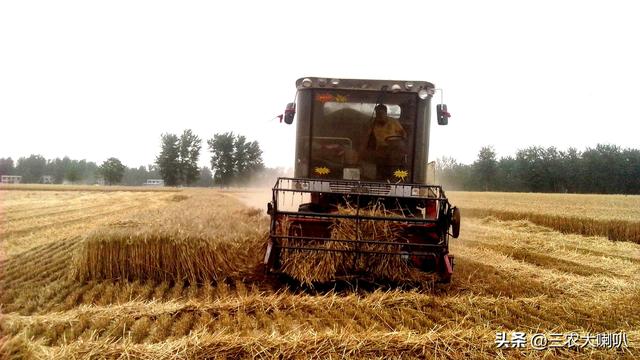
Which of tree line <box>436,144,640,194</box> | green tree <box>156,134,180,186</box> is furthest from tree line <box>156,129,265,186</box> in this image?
tree line <box>436,144,640,194</box>

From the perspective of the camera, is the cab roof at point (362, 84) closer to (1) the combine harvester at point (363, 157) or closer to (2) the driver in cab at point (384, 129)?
(1) the combine harvester at point (363, 157)

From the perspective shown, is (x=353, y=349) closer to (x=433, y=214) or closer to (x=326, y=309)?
(x=326, y=309)

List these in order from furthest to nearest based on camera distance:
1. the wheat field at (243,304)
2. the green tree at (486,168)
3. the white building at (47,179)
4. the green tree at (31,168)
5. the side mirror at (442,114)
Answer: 1. the green tree at (31,168)
2. the white building at (47,179)
3. the green tree at (486,168)
4. the side mirror at (442,114)
5. the wheat field at (243,304)

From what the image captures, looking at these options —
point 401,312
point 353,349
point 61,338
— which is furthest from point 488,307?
point 61,338

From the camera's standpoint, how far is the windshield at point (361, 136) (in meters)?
7.54

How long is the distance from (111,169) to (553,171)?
70.1 metres

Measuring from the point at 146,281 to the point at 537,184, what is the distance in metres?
72.0

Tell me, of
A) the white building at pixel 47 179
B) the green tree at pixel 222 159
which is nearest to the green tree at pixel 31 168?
the white building at pixel 47 179

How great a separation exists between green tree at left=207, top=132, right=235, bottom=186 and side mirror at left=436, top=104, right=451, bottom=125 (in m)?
62.5

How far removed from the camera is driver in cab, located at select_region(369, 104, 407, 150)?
7.54m

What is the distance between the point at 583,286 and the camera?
695 cm

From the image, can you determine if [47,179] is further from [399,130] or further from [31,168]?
[399,130]

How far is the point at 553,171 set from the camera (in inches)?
2682

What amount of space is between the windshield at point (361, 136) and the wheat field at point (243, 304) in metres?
1.67
